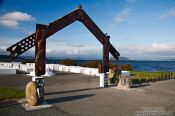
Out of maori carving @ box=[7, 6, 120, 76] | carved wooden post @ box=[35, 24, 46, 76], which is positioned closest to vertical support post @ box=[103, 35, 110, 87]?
maori carving @ box=[7, 6, 120, 76]

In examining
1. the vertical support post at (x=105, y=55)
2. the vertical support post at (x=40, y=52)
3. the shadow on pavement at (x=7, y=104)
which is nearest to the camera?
the shadow on pavement at (x=7, y=104)

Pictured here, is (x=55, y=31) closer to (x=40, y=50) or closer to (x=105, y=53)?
(x=40, y=50)

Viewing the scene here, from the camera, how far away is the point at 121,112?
37.2 ft

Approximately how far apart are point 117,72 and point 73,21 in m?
7.32

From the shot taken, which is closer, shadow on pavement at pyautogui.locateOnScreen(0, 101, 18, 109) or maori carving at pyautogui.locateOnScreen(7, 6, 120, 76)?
shadow on pavement at pyautogui.locateOnScreen(0, 101, 18, 109)

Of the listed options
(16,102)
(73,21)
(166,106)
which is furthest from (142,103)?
(73,21)

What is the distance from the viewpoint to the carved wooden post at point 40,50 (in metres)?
14.9

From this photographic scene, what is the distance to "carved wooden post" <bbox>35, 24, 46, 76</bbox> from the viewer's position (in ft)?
48.9

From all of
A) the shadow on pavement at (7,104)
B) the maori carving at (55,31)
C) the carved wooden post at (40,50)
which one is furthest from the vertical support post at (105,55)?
the shadow on pavement at (7,104)

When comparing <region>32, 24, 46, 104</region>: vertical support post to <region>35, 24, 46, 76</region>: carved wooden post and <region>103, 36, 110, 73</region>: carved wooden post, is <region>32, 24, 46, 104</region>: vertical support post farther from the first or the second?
<region>103, 36, 110, 73</region>: carved wooden post

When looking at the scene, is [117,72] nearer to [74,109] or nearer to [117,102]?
[117,102]

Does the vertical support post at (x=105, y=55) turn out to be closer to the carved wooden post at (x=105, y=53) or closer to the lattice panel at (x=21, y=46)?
the carved wooden post at (x=105, y=53)

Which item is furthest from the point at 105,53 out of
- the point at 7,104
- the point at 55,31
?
the point at 7,104

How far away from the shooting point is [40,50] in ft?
49.3
